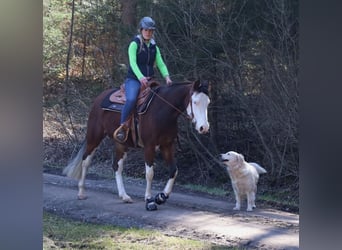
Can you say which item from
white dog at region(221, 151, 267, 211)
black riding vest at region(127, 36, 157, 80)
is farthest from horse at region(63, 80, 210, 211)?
white dog at region(221, 151, 267, 211)

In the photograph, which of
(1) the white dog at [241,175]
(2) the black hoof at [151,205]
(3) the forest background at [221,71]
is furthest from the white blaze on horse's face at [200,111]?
(3) the forest background at [221,71]

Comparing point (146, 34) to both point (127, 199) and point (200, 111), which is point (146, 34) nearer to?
point (200, 111)

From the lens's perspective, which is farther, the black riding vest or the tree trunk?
the tree trunk

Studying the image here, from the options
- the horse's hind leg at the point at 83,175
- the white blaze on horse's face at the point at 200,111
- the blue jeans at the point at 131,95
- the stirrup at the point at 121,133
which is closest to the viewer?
the white blaze on horse's face at the point at 200,111

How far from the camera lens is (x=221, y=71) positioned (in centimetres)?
813

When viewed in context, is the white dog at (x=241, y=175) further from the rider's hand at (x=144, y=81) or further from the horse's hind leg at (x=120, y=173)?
the horse's hind leg at (x=120, y=173)

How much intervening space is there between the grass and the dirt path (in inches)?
6.6

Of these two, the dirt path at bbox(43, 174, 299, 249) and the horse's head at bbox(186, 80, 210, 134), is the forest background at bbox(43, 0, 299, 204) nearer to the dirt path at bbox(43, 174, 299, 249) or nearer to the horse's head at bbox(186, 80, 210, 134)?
the dirt path at bbox(43, 174, 299, 249)

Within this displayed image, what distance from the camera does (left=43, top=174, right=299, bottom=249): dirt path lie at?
5.26 meters

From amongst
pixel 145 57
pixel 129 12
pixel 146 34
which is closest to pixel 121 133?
pixel 145 57

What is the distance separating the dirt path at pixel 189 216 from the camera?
526cm

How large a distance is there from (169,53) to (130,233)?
11.7 ft
